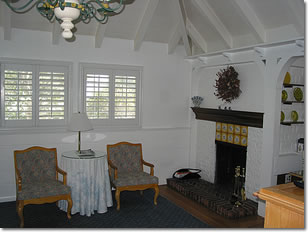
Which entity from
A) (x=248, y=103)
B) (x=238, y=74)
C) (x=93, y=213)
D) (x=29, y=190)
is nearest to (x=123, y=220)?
(x=93, y=213)

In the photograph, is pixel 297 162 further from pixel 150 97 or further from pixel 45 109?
pixel 45 109

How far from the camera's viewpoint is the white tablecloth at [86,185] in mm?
4555

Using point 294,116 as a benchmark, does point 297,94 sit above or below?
above

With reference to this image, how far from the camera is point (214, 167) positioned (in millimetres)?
6109

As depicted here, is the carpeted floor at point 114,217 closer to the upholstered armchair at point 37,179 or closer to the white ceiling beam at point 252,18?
the upholstered armchair at point 37,179

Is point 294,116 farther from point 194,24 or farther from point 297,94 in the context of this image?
point 194,24

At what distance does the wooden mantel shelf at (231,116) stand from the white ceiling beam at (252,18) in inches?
47.6

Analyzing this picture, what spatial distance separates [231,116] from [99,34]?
2.73 metres

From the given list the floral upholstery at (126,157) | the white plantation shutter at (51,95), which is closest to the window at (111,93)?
the white plantation shutter at (51,95)

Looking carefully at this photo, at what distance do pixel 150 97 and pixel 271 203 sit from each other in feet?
16.5

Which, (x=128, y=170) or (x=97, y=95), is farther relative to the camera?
(x=97, y=95)

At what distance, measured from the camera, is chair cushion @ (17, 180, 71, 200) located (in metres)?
4.10

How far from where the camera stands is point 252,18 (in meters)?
4.52

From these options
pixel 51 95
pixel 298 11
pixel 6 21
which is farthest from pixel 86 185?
pixel 298 11
